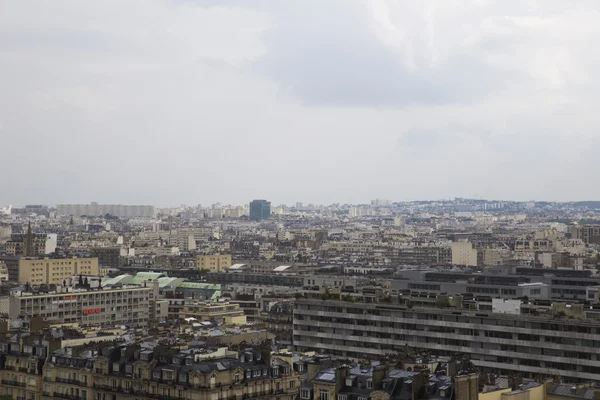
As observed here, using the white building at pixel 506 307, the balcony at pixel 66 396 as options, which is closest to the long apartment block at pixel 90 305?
the balcony at pixel 66 396

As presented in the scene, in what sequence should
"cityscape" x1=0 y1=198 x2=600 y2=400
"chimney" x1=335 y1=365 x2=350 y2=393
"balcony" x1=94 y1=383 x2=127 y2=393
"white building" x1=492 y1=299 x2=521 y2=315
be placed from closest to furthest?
"chimney" x1=335 y1=365 x2=350 y2=393 < "cityscape" x1=0 y1=198 x2=600 y2=400 < "balcony" x1=94 y1=383 x2=127 y2=393 < "white building" x1=492 y1=299 x2=521 y2=315

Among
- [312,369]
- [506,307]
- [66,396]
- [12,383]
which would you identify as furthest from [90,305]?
[312,369]

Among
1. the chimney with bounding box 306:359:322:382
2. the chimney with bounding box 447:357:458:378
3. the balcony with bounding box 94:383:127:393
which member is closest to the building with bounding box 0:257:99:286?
the balcony with bounding box 94:383:127:393

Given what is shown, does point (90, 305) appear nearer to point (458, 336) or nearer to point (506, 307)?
point (458, 336)

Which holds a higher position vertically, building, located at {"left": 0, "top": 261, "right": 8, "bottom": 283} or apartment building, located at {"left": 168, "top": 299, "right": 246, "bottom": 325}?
building, located at {"left": 0, "top": 261, "right": 8, "bottom": 283}

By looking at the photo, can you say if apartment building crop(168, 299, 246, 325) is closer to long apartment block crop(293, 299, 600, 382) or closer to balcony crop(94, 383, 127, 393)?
long apartment block crop(293, 299, 600, 382)

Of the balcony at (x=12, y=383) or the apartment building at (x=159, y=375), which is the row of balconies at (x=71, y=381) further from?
the balcony at (x=12, y=383)
